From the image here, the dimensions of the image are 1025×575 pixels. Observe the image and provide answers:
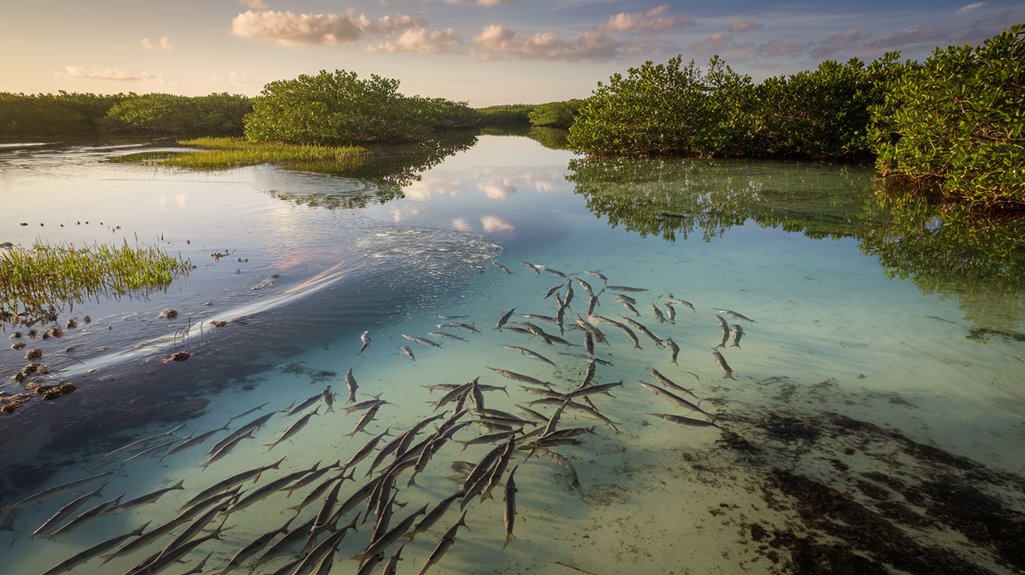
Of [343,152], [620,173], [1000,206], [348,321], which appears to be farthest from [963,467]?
[343,152]

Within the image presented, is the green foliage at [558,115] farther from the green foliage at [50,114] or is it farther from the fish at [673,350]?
the fish at [673,350]

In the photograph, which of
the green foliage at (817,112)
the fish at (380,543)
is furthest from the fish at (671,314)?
the green foliage at (817,112)

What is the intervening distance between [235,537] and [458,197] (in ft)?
46.9

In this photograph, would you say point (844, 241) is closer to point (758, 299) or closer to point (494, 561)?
point (758, 299)

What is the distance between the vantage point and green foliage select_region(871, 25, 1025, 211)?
11711 mm

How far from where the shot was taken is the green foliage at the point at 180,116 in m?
47.3

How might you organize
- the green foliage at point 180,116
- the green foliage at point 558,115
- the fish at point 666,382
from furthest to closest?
the green foliage at point 558,115 < the green foliage at point 180,116 < the fish at point 666,382

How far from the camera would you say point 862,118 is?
911 inches

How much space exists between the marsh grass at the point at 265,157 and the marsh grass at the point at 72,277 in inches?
586

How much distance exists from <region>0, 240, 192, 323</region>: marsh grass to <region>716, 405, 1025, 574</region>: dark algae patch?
9.09 metres

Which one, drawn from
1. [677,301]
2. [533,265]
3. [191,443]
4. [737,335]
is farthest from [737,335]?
[191,443]

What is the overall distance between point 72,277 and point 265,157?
2116 cm

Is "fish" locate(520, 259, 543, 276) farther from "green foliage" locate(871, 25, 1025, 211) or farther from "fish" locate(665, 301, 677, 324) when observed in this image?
"green foliage" locate(871, 25, 1025, 211)

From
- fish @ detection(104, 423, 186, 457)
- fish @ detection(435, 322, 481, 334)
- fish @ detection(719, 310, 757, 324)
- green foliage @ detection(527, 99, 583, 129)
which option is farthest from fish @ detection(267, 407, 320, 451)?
green foliage @ detection(527, 99, 583, 129)
